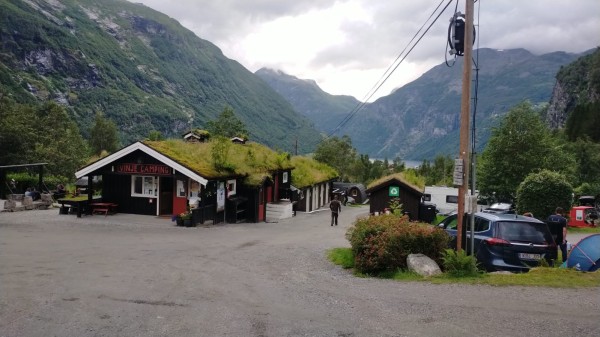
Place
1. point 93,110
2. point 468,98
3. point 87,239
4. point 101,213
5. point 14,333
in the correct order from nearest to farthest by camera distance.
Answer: point 14,333 → point 468,98 → point 87,239 → point 101,213 → point 93,110

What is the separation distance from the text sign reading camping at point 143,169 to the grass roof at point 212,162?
0.85 meters

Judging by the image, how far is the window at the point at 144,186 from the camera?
2614cm

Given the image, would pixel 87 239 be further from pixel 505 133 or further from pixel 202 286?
pixel 505 133

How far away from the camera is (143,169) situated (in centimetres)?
2523

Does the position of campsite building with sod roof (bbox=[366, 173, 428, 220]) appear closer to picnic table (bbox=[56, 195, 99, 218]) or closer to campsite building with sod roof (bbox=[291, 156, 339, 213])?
campsite building with sod roof (bbox=[291, 156, 339, 213])

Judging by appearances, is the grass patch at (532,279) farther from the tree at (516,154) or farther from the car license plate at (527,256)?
the tree at (516,154)

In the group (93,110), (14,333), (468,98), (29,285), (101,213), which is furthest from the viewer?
(93,110)

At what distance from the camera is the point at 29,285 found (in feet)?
33.5

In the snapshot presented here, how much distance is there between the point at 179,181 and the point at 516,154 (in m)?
28.9

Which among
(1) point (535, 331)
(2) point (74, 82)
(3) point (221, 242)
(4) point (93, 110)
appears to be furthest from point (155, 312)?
(2) point (74, 82)

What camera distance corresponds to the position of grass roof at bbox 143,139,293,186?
25.0m

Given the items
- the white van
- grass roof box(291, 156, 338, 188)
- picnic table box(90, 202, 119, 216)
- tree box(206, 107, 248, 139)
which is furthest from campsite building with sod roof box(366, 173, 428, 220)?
tree box(206, 107, 248, 139)

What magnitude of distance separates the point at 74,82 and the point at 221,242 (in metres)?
192

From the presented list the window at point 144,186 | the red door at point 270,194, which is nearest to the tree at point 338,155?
the red door at point 270,194
